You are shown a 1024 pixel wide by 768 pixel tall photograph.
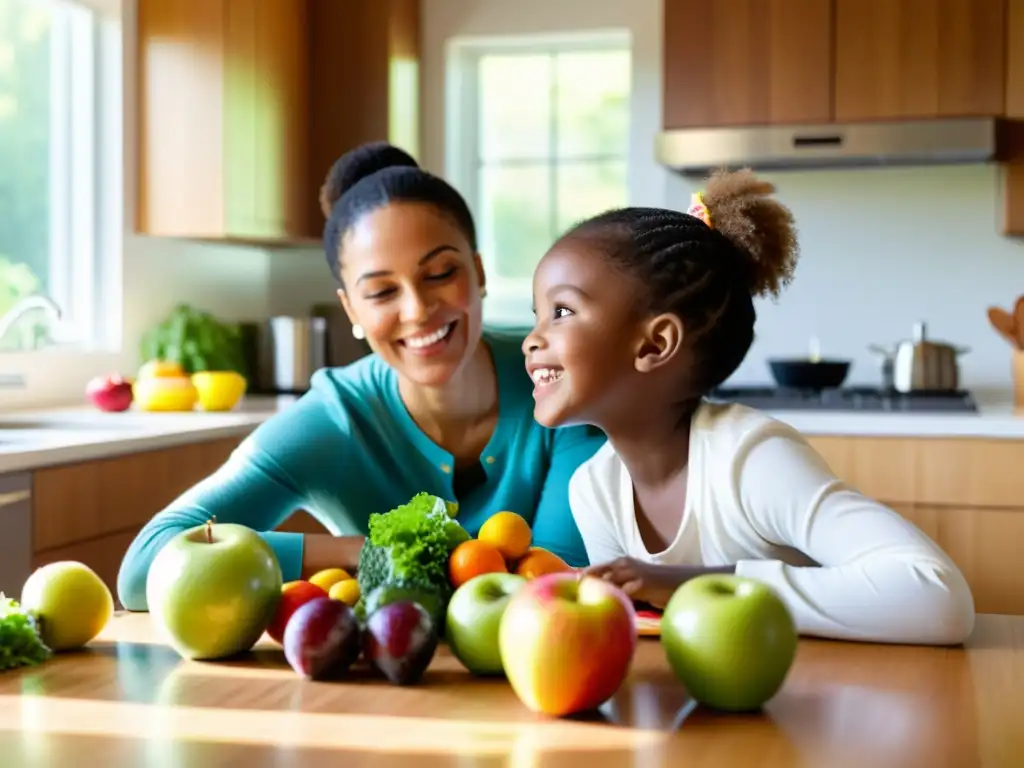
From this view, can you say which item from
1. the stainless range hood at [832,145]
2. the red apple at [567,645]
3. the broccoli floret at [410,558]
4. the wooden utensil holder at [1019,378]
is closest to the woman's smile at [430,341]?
the broccoli floret at [410,558]

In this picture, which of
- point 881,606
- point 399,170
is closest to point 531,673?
point 881,606

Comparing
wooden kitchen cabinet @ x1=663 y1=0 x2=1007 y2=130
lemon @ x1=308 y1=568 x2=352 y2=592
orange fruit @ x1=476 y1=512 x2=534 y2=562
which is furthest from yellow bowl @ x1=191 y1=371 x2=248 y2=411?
orange fruit @ x1=476 y1=512 x2=534 y2=562

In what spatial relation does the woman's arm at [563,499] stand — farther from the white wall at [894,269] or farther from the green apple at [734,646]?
the white wall at [894,269]

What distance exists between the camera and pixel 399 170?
1.77 meters

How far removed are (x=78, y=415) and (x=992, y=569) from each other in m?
2.31

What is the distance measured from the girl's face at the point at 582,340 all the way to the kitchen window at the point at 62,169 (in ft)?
8.14

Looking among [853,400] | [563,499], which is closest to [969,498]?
[853,400]

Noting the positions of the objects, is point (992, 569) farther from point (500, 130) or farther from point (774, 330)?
point (500, 130)

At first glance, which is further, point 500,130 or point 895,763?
point 500,130

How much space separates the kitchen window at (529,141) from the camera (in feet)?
14.3

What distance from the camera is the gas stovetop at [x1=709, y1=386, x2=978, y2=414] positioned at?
3.38 m

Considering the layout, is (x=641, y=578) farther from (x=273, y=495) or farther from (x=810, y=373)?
(x=810, y=373)

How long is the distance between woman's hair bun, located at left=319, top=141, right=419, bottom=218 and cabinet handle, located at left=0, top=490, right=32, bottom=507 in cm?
89

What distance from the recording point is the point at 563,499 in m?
1.64
